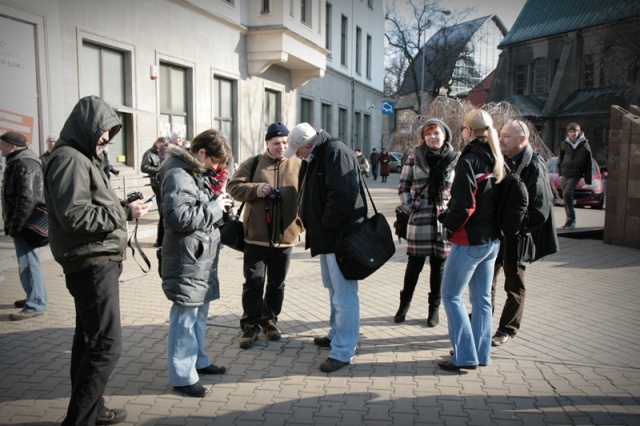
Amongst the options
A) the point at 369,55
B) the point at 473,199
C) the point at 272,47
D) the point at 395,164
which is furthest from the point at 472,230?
the point at 395,164

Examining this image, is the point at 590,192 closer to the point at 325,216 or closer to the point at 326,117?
the point at 326,117

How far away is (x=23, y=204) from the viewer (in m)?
5.28

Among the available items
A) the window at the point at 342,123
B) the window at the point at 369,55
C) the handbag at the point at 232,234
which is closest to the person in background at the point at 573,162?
the handbag at the point at 232,234

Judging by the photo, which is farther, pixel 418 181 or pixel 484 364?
pixel 418 181

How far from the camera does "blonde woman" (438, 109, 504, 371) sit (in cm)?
390

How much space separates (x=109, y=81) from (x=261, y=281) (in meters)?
9.05

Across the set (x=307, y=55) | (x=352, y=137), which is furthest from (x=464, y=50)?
(x=307, y=55)

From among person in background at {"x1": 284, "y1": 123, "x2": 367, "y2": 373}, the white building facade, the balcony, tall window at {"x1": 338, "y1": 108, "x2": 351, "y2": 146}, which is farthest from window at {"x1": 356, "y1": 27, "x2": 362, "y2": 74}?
person in background at {"x1": 284, "y1": 123, "x2": 367, "y2": 373}

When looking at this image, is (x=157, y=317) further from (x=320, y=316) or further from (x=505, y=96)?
(x=505, y=96)

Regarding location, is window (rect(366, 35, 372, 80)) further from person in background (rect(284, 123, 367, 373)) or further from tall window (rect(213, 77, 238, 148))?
person in background (rect(284, 123, 367, 373))

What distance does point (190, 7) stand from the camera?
13828 mm

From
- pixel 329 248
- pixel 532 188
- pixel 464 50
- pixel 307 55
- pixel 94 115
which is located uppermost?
pixel 464 50

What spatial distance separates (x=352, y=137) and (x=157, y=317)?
22.9 meters

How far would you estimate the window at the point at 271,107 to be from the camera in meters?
18.8
